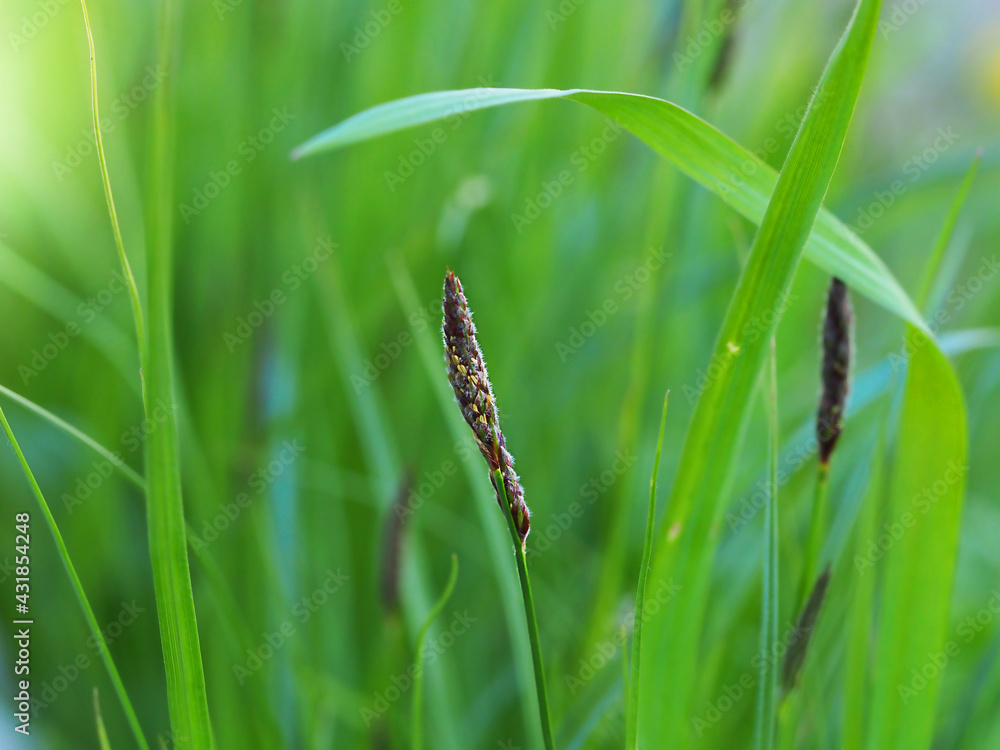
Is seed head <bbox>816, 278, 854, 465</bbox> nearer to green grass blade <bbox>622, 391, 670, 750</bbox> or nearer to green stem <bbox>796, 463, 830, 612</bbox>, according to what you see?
green stem <bbox>796, 463, 830, 612</bbox>

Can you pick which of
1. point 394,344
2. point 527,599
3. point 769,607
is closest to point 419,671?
point 527,599

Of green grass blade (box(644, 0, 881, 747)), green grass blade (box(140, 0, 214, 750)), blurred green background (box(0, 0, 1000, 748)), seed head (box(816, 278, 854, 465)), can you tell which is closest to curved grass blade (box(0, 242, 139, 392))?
blurred green background (box(0, 0, 1000, 748))

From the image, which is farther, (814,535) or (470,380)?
(814,535)

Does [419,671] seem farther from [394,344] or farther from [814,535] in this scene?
[394,344]

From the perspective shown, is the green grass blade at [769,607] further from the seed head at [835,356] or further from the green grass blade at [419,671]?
the green grass blade at [419,671]

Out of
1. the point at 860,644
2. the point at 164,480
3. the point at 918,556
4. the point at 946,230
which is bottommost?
the point at 860,644

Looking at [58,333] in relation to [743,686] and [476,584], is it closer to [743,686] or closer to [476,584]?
[476,584]
